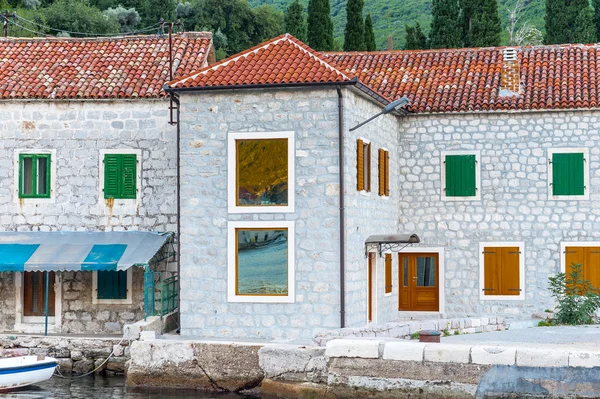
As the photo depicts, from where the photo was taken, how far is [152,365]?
20141 mm

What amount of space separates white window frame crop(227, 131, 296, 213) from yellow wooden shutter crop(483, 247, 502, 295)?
655cm

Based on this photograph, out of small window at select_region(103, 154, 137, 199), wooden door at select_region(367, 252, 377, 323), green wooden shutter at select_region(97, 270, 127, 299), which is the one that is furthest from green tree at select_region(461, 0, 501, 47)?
green wooden shutter at select_region(97, 270, 127, 299)

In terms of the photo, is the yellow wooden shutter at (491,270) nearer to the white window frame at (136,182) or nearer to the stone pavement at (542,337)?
the stone pavement at (542,337)

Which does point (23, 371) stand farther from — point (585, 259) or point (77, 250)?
point (585, 259)

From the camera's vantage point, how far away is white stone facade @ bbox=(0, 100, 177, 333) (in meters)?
25.4

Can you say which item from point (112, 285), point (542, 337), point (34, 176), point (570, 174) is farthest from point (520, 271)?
point (34, 176)

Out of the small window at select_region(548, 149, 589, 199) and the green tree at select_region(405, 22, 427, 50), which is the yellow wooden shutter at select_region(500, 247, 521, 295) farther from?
the green tree at select_region(405, 22, 427, 50)

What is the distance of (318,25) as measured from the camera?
49094 mm

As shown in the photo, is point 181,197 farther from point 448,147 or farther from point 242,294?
point 448,147

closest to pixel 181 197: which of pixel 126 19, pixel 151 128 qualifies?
pixel 151 128

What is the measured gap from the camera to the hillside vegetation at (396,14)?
257 feet

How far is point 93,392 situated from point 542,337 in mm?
8804

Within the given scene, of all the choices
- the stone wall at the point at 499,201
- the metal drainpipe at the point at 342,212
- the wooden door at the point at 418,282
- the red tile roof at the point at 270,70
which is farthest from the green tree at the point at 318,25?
the metal drainpipe at the point at 342,212

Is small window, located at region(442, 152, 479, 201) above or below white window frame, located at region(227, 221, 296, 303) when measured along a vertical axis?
above
